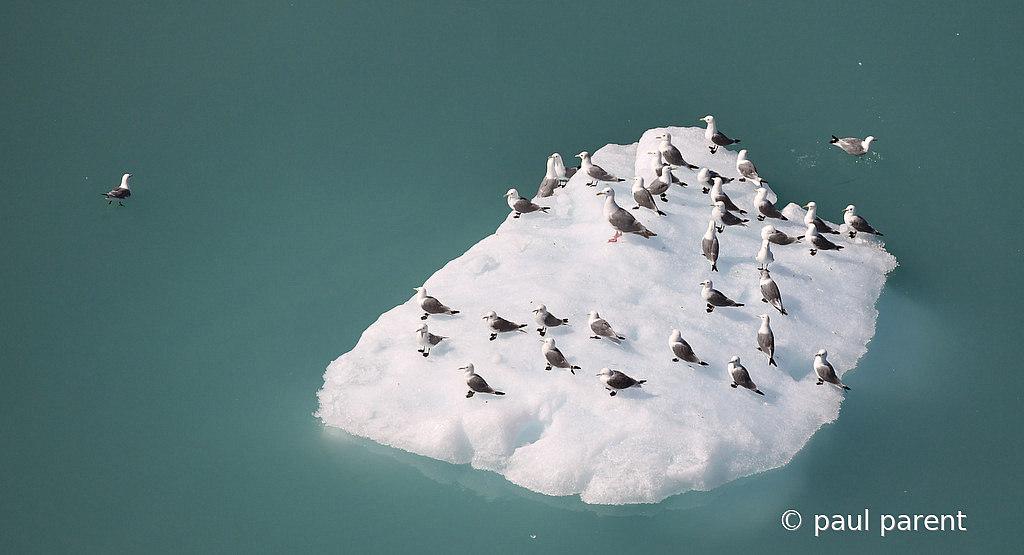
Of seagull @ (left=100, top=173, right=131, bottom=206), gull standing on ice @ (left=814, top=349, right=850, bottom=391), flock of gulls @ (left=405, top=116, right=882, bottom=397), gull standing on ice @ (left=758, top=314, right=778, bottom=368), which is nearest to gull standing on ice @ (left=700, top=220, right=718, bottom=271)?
flock of gulls @ (left=405, top=116, right=882, bottom=397)

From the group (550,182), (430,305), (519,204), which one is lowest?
(430,305)

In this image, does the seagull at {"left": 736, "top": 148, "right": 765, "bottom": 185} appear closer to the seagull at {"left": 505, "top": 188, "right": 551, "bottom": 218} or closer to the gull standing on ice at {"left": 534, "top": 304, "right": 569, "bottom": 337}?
Result: the seagull at {"left": 505, "top": 188, "right": 551, "bottom": 218}

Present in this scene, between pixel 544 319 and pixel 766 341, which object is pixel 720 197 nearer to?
pixel 766 341

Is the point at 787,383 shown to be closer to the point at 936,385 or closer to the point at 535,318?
the point at 936,385

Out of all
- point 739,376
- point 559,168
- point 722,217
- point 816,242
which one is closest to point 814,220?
point 816,242

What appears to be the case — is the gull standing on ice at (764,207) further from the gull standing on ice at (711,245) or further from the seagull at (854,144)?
the seagull at (854,144)

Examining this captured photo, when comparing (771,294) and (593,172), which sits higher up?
(593,172)
